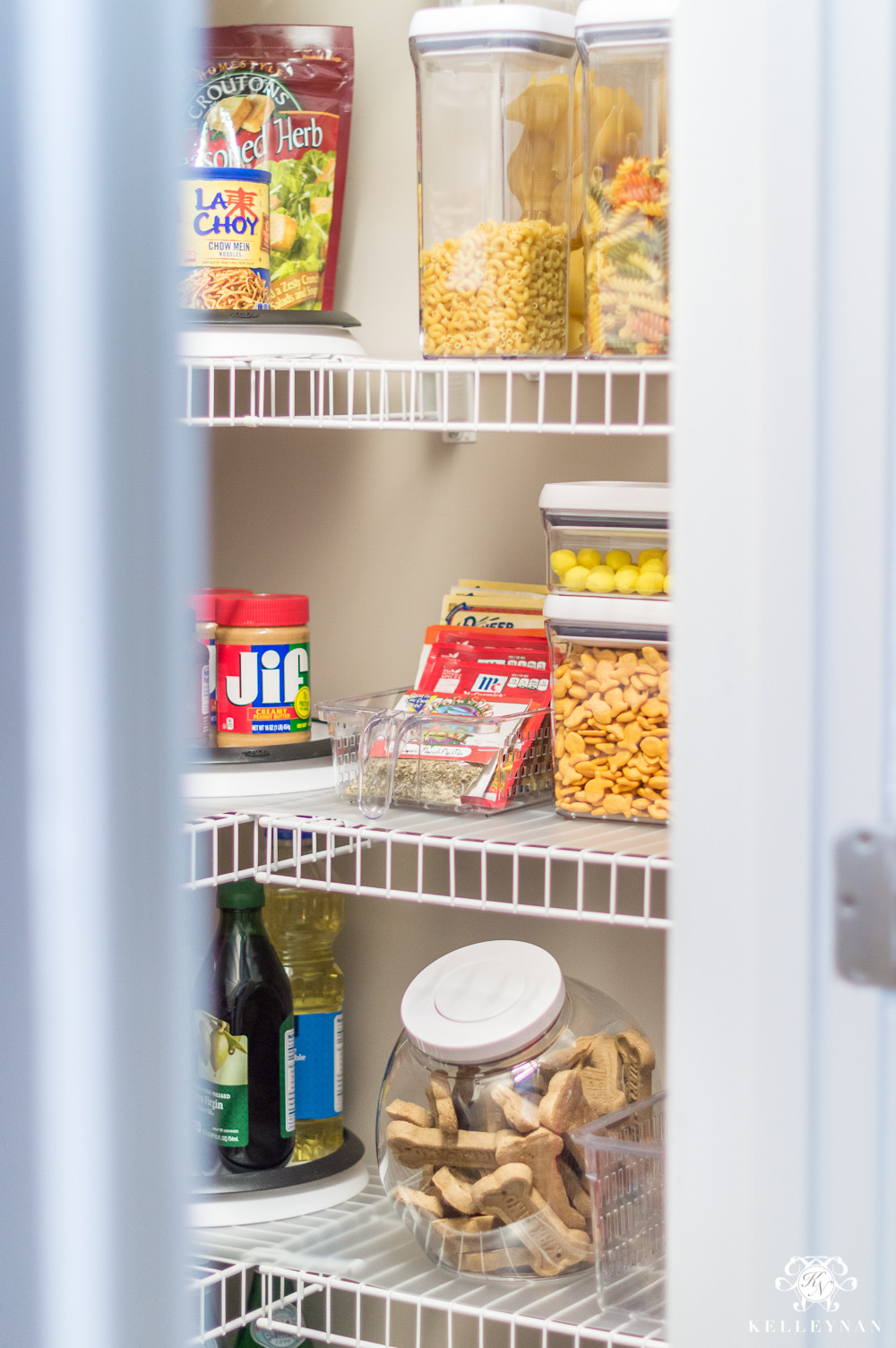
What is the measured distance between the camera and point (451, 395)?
1.33 metres

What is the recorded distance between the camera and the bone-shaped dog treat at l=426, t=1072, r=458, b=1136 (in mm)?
1131

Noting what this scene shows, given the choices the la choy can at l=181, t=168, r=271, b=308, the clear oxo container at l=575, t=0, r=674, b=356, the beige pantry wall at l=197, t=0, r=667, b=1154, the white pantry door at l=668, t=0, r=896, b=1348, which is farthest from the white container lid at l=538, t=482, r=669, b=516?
the white pantry door at l=668, t=0, r=896, b=1348

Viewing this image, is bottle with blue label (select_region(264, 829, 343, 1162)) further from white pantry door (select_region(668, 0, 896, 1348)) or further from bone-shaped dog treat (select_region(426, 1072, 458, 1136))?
white pantry door (select_region(668, 0, 896, 1348))


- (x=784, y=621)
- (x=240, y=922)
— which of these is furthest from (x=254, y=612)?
(x=784, y=621)

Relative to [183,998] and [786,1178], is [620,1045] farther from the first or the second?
[183,998]

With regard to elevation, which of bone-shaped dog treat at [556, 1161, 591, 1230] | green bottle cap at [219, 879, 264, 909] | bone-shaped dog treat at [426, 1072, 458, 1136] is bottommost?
bone-shaped dog treat at [556, 1161, 591, 1230]

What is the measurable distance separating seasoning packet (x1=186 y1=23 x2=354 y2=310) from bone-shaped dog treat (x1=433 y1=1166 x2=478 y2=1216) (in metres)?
0.85

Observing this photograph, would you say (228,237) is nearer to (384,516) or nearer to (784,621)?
(384,516)

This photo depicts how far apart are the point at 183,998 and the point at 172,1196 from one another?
33mm

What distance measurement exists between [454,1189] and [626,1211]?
0.15 metres

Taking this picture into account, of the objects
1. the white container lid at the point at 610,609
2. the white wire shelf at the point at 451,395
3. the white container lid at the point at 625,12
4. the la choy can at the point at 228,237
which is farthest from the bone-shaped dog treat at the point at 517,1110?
the white container lid at the point at 625,12

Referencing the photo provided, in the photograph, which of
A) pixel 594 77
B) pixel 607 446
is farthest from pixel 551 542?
pixel 594 77

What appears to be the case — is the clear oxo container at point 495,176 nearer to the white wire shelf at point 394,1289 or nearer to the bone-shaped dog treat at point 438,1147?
the bone-shaped dog treat at point 438,1147

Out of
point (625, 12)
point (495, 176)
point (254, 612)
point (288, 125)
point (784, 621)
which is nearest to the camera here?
point (784, 621)
